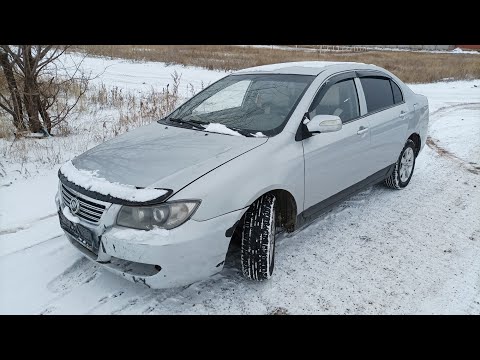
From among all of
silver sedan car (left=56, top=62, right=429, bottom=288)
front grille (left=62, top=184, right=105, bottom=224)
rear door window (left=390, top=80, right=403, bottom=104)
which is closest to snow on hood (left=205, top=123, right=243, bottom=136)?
silver sedan car (left=56, top=62, right=429, bottom=288)

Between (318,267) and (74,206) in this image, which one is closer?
(74,206)

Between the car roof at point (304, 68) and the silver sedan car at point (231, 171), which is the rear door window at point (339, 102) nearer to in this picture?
the silver sedan car at point (231, 171)

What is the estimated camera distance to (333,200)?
3539mm

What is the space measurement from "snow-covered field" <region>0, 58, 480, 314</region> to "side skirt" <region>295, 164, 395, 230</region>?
297 millimetres

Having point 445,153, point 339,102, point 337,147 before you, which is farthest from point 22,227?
point 445,153

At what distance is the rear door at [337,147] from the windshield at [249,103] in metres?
0.26

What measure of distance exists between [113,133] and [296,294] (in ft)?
16.1

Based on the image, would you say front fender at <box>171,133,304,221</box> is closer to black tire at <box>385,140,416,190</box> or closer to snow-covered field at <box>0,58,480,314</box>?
snow-covered field at <box>0,58,480,314</box>

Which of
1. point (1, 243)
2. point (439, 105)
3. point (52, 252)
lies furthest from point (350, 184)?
point (439, 105)

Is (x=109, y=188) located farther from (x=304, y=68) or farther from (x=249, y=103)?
(x=304, y=68)

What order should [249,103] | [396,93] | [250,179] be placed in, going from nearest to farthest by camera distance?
[250,179] → [249,103] → [396,93]

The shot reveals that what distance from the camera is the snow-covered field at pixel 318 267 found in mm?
2646

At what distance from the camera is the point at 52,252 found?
3.21 meters

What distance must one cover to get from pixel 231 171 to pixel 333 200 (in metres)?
1.40
